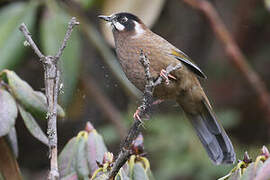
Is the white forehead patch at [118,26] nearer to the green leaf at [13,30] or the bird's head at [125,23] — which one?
the bird's head at [125,23]

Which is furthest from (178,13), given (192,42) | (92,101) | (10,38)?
(10,38)

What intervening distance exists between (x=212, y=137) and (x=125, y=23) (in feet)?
2.73

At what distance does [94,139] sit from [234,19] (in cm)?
364

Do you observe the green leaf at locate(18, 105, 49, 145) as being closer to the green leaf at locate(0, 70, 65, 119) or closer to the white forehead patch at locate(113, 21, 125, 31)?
the green leaf at locate(0, 70, 65, 119)

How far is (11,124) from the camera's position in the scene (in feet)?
6.48

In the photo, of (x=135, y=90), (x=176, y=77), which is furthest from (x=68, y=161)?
(x=135, y=90)

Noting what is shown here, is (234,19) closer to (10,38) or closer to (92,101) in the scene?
(92,101)

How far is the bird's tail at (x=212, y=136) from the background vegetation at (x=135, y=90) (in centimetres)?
83

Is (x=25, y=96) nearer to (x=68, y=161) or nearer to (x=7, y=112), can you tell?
(x=7, y=112)

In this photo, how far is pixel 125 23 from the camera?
3146 mm

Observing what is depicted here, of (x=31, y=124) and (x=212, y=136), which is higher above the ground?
(x=31, y=124)

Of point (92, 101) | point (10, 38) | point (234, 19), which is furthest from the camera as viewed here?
point (234, 19)

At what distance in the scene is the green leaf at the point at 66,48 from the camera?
10.8 feet

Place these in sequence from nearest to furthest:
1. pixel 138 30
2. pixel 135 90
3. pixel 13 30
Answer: pixel 138 30 → pixel 13 30 → pixel 135 90
